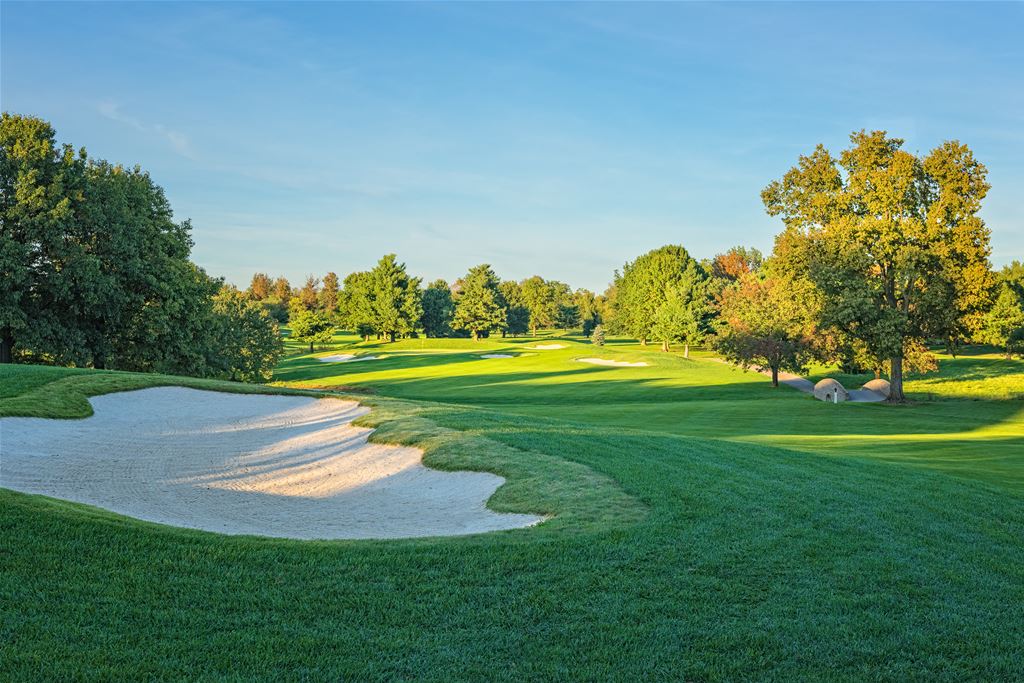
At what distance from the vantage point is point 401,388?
39375 mm

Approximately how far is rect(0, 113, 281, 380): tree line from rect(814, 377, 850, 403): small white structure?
101ft

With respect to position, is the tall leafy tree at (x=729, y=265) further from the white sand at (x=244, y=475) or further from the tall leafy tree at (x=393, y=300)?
the white sand at (x=244, y=475)

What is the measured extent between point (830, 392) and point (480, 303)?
62.8 meters

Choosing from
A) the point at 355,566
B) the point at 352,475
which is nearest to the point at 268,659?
the point at 355,566

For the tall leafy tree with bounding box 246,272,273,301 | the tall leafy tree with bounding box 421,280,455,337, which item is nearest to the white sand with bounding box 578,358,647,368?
the tall leafy tree with bounding box 421,280,455,337

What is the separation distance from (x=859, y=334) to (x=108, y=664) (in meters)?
32.0

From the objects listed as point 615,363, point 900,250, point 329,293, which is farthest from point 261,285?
point 900,250

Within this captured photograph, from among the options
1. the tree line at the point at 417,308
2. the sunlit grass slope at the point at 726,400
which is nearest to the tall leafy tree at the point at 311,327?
the tree line at the point at 417,308

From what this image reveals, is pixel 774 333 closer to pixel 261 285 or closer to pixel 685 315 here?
pixel 685 315

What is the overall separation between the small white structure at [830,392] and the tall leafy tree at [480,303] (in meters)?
61.1

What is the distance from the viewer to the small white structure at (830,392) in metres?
34.9

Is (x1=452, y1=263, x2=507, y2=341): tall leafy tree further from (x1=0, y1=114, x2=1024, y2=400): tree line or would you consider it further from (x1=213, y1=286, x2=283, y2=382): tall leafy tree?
(x1=0, y1=114, x2=1024, y2=400): tree line

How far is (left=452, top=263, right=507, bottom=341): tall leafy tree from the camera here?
9450 cm

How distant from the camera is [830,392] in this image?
1399 inches
